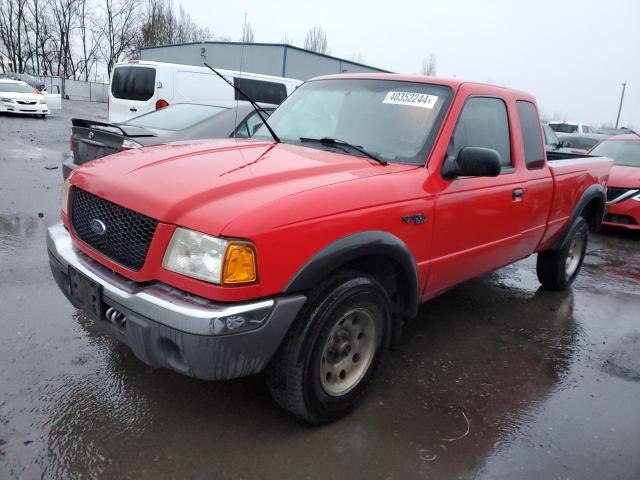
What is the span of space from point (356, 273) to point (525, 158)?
2.20 metres

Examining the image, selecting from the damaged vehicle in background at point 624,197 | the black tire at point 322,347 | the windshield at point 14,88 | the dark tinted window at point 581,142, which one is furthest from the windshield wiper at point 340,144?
the windshield at point 14,88

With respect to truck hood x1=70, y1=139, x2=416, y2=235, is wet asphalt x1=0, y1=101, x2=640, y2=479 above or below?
below

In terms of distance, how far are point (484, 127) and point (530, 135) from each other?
31.2 inches

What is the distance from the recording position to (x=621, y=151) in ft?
30.2

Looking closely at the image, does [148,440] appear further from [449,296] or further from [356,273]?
[449,296]

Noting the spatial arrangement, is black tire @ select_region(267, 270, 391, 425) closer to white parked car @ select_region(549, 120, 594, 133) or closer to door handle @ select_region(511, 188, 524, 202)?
door handle @ select_region(511, 188, 524, 202)

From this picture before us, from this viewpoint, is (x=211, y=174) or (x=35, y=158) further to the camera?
(x=35, y=158)

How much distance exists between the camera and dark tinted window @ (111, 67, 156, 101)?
10.0m

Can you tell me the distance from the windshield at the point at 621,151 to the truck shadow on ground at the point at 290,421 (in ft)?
21.3

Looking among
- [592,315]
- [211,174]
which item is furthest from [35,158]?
[592,315]

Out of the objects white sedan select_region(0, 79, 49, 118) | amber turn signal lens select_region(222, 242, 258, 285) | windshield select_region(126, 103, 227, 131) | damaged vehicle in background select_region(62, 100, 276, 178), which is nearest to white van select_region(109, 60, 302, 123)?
windshield select_region(126, 103, 227, 131)

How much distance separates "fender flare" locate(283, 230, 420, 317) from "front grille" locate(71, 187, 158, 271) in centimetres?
71

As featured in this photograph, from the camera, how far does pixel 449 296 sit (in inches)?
196

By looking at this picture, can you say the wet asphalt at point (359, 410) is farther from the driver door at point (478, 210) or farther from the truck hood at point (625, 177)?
the truck hood at point (625, 177)
